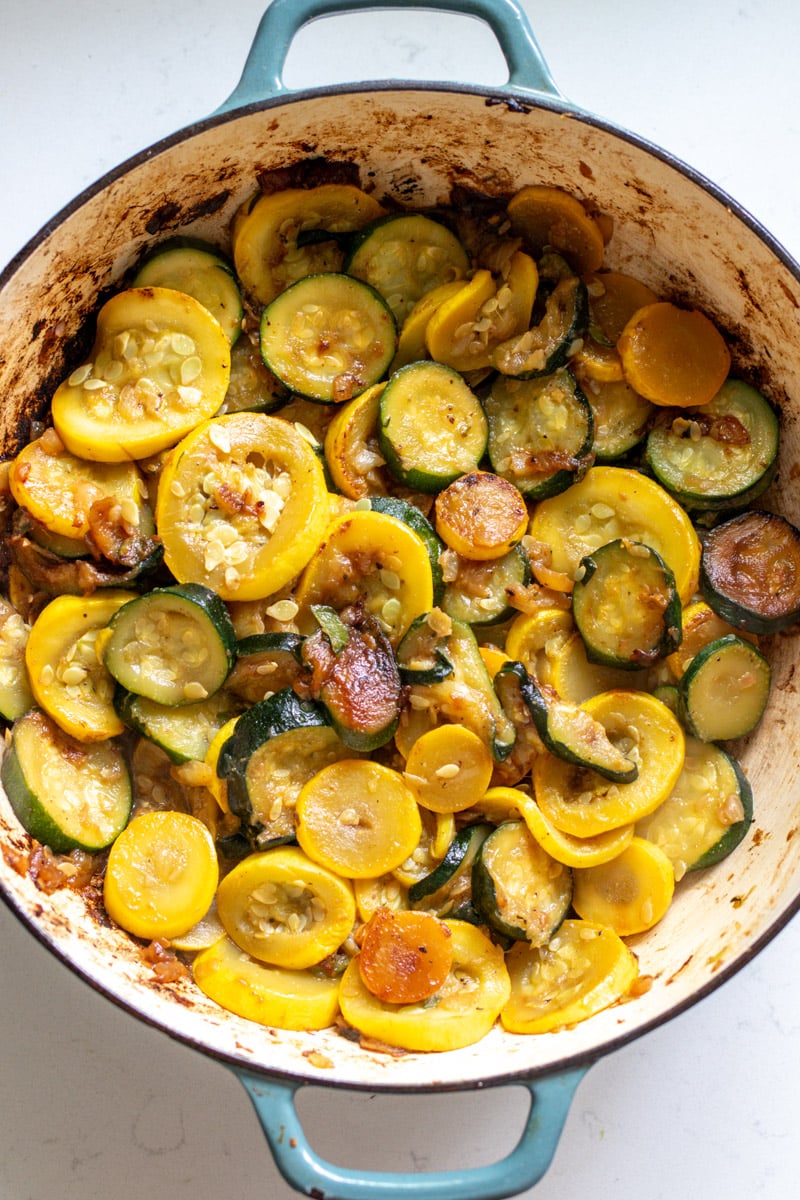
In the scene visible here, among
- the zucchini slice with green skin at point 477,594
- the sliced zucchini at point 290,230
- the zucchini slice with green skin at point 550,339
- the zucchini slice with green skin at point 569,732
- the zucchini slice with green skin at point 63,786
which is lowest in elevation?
the zucchini slice with green skin at point 63,786

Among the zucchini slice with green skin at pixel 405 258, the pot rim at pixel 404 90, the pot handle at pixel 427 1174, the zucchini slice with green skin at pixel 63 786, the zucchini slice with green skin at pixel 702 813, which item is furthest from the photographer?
the zucchini slice with green skin at pixel 405 258

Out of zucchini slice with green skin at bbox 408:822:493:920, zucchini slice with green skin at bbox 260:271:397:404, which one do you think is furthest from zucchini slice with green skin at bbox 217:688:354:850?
zucchini slice with green skin at bbox 260:271:397:404

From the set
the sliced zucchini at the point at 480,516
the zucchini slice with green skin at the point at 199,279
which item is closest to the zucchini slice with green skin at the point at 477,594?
the sliced zucchini at the point at 480,516

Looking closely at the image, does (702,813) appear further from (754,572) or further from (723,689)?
(754,572)

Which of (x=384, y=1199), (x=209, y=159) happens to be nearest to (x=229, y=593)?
(x=209, y=159)

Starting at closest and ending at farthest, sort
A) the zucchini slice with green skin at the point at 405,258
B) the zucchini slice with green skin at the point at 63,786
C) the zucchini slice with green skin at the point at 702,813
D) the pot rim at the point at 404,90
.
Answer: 1. the pot rim at the point at 404,90
2. the zucchini slice with green skin at the point at 63,786
3. the zucchini slice with green skin at the point at 702,813
4. the zucchini slice with green skin at the point at 405,258

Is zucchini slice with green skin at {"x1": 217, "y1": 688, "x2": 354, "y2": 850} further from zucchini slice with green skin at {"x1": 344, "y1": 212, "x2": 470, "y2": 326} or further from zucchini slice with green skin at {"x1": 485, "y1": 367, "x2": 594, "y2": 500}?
zucchini slice with green skin at {"x1": 344, "y1": 212, "x2": 470, "y2": 326}

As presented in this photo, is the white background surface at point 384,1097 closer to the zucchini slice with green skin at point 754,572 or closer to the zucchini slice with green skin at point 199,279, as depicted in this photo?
the zucchini slice with green skin at point 199,279
